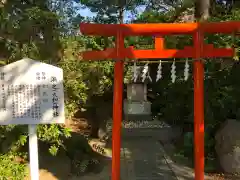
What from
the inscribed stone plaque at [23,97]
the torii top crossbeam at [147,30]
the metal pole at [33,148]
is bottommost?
the metal pole at [33,148]

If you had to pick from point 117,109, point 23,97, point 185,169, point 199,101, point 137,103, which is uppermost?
point 23,97

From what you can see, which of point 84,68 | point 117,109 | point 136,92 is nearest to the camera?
point 117,109

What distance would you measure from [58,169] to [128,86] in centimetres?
537

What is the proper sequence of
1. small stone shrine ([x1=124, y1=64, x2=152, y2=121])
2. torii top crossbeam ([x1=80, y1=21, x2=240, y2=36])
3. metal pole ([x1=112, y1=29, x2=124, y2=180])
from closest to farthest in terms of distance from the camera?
torii top crossbeam ([x1=80, y1=21, x2=240, y2=36])
metal pole ([x1=112, y1=29, x2=124, y2=180])
small stone shrine ([x1=124, y1=64, x2=152, y2=121])

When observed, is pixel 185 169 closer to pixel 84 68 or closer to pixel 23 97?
pixel 84 68

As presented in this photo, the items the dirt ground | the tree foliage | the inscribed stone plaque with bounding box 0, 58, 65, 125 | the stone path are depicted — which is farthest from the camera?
the dirt ground

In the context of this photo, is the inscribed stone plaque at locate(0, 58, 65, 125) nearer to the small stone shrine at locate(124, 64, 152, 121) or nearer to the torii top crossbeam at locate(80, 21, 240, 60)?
the torii top crossbeam at locate(80, 21, 240, 60)

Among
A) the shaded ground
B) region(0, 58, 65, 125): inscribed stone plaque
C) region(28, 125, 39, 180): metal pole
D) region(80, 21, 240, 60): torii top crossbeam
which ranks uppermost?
region(80, 21, 240, 60): torii top crossbeam

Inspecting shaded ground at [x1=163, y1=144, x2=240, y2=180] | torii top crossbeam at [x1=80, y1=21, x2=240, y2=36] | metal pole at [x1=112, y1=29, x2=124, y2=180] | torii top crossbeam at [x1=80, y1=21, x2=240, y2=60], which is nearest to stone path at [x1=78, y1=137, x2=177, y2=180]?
shaded ground at [x1=163, y1=144, x2=240, y2=180]

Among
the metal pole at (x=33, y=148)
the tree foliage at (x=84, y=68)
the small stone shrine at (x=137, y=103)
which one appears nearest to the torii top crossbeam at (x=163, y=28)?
the metal pole at (x=33, y=148)

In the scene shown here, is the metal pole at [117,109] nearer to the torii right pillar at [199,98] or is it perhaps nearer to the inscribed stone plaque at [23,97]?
the inscribed stone plaque at [23,97]

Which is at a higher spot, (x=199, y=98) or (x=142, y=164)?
(x=199, y=98)

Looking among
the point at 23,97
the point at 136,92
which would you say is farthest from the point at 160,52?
the point at 136,92

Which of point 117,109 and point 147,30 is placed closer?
point 147,30
